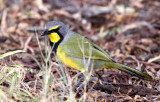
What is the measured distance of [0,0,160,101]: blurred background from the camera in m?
5.80

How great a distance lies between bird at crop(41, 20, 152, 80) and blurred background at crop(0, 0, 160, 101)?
2.75 feet

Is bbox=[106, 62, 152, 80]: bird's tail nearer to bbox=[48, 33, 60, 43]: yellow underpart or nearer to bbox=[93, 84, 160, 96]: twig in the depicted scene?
bbox=[93, 84, 160, 96]: twig

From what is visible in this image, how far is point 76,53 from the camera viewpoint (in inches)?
169

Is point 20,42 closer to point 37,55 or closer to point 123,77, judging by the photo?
point 37,55

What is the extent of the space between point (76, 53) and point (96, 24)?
3.30 metres

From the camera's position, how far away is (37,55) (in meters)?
5.52

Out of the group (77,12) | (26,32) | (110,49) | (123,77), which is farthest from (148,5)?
(123,77)

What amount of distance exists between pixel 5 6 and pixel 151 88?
5386 millimetres

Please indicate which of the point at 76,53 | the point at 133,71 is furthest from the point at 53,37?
the point at 133,71

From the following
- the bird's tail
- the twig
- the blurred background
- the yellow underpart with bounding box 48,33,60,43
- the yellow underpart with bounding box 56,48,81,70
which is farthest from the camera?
the blurred background

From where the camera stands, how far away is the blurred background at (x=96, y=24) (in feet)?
19.0

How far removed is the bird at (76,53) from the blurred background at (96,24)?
0.84 meters

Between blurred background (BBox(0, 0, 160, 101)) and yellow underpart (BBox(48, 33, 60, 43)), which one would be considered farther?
blurred background (BBox(0, 0, 160, 101))

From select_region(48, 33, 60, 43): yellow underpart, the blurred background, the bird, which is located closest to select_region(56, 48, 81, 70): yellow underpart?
the bird
